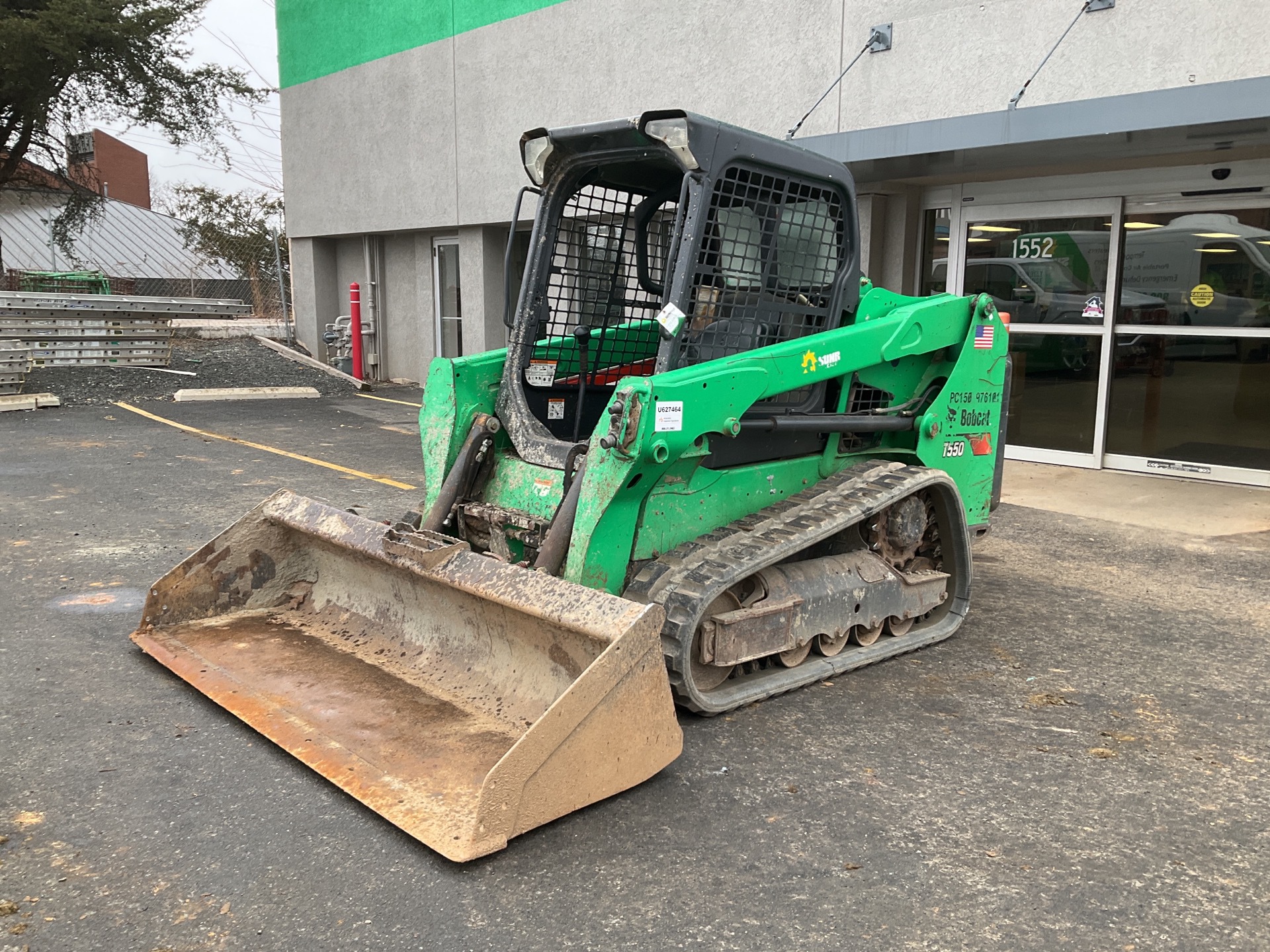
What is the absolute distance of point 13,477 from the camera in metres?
8.91

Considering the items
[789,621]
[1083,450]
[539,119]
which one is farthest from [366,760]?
[539,119]

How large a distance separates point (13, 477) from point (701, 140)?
24.1 feet

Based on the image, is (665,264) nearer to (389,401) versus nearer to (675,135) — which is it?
(675,135)

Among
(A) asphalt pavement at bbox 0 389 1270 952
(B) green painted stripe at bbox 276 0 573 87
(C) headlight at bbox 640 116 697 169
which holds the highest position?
(B) green painted stripe at bbox 276 0 573 87

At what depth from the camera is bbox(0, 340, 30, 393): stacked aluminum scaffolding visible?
13680 millimetres

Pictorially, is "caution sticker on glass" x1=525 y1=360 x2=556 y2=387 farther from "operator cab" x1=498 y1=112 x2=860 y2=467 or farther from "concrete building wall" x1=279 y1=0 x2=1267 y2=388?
"concrete building wall" x1=279 y1=0 x2=1267 y2=388

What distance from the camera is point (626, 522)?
13.9 feet

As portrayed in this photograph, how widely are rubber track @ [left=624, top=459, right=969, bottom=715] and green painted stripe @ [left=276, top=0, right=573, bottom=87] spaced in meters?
11.0

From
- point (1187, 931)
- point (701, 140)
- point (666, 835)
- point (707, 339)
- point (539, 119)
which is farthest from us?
point (539, 119)

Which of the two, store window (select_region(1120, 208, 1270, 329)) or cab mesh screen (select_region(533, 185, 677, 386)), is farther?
store window (select_region(1120, 208, 1270, 329))

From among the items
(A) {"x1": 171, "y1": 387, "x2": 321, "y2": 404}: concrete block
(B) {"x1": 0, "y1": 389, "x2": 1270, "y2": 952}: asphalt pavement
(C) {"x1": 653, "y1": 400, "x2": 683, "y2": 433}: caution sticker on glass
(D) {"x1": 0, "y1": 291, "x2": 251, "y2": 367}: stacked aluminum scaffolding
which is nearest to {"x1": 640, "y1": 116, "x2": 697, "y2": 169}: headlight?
(C) {"x1": 653, "y1": 400, "x2": 683, "y2": 433}: caution sticker on glass

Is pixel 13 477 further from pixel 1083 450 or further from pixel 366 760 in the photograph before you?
pixel 1083 450

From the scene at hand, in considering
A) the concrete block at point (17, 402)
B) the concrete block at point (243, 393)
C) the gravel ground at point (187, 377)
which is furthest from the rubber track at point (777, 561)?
the gravel ground at point (187, 377)

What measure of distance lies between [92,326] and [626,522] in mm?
14768
